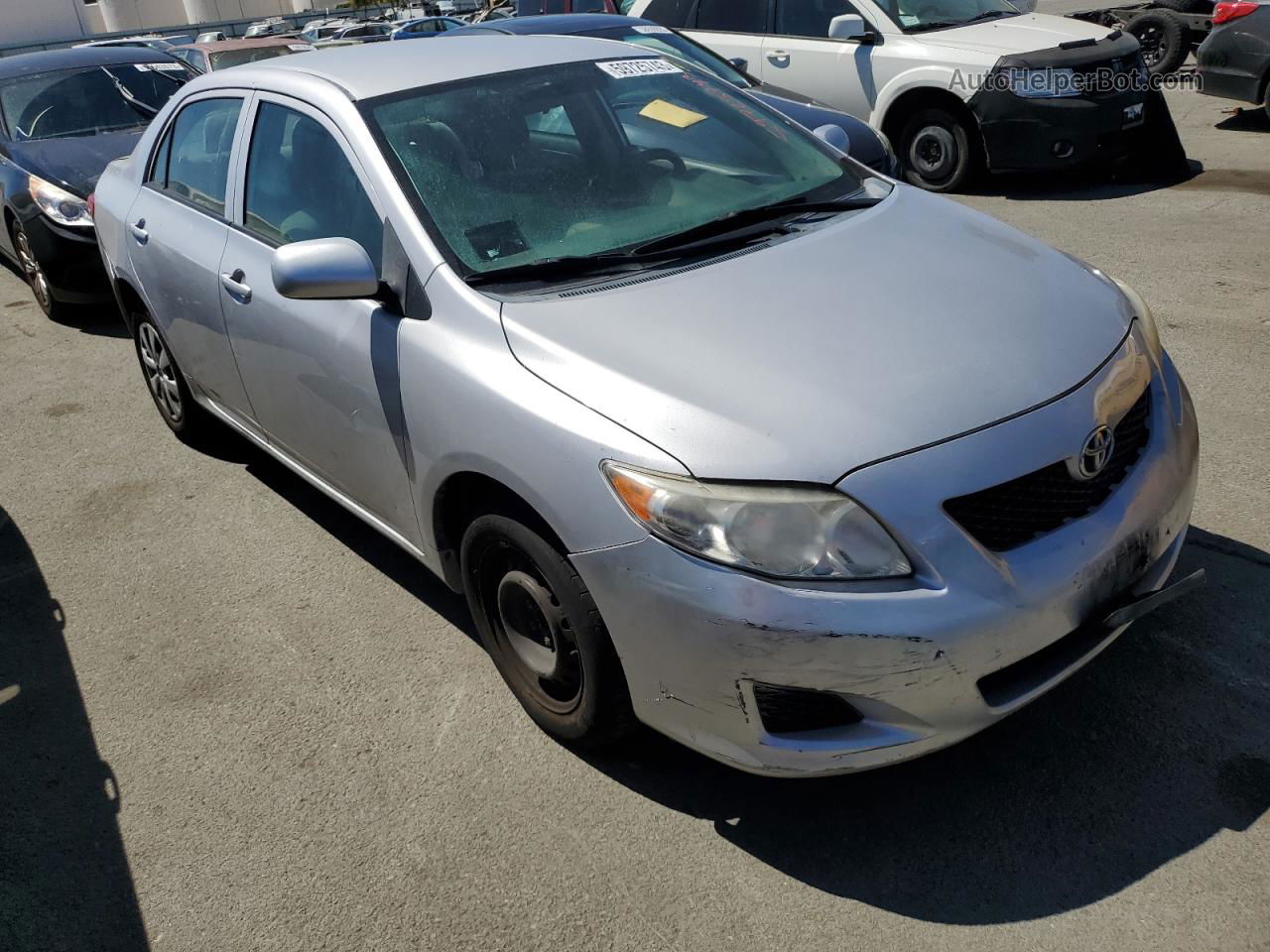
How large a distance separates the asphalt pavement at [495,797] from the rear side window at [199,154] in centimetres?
140

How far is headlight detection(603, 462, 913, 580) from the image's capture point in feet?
7.47

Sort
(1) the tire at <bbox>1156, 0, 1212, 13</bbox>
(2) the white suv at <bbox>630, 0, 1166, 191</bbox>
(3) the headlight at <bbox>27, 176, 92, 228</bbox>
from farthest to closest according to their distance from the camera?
1. (1) the tire at <bbox>1156, 0, 1212, 13</bbox>
2. (2) the white suv at <bbox>630, 0, 1166, 191</bbox>
3. (3) the headlight at <bbox>27, 176, 92, 228</bbox>

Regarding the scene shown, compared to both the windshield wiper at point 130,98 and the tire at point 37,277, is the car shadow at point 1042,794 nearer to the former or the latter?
the tire at point 37,277

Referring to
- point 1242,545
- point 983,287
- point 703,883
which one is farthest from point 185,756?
point 1242,545

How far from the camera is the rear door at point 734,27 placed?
906 centimetres

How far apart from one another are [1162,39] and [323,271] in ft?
38.9

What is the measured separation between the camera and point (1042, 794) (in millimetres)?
2689

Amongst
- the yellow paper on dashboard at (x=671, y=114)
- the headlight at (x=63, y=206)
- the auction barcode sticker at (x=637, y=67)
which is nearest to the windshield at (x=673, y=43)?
the headlight at (x=63, y=206)

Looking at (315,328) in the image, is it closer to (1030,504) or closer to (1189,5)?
(1030,504)

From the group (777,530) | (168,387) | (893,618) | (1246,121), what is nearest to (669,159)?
(777,530)

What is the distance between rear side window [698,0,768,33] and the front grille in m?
7.48

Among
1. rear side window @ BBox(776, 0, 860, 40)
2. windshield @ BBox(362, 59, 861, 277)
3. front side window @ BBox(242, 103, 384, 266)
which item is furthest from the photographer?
rear side window @ BBox(776, 0, 860, 40)

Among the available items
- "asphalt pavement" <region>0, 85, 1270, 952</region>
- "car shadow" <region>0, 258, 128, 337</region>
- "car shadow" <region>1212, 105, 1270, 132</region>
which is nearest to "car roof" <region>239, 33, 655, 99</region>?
"asphalt pavement" <region>0, 85, 1270, 952</region>

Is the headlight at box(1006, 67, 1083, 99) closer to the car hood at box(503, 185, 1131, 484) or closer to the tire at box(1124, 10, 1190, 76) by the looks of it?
the tire at box(1124, 10, 1190, 76)
